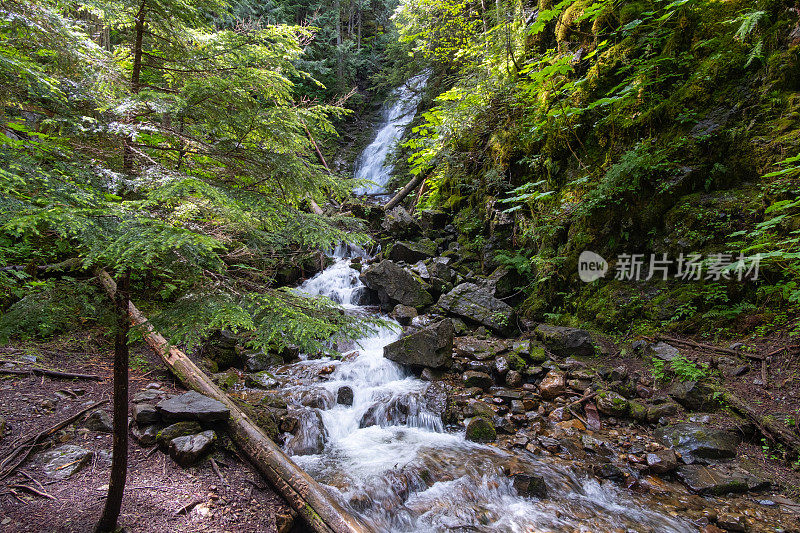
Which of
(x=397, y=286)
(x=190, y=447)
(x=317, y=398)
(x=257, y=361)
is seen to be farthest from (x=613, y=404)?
(x=257, y=361)

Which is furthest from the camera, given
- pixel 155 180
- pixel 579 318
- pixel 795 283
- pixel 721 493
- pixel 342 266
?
pixel 342 266

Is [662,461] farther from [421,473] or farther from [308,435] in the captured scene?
[308,435]

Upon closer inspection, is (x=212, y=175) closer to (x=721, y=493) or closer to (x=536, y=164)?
(x=721, y=493)

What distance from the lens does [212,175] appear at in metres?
2.61

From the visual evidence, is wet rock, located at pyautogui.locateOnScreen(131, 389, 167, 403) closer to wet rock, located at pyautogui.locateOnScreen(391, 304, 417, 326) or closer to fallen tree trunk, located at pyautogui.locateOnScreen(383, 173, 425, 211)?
wet rock, located at pyautogui.locateOnScreen(391, 304, 417, 326)

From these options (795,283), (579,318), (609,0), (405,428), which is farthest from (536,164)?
(405,428)

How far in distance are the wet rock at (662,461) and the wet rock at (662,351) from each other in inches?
64.0

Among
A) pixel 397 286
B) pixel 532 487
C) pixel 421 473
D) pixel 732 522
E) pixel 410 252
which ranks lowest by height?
pixel 421 473

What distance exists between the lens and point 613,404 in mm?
5191

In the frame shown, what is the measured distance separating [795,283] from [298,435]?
7.23 metres

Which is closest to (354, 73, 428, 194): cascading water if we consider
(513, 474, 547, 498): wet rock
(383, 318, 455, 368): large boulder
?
(383, 318, 455, 368): large boulder

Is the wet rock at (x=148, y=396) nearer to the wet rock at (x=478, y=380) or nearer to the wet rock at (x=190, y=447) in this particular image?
the wet rock at (x=190, y=447)

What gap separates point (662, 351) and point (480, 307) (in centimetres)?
368

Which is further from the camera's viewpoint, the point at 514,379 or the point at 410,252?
the point at 410,252
